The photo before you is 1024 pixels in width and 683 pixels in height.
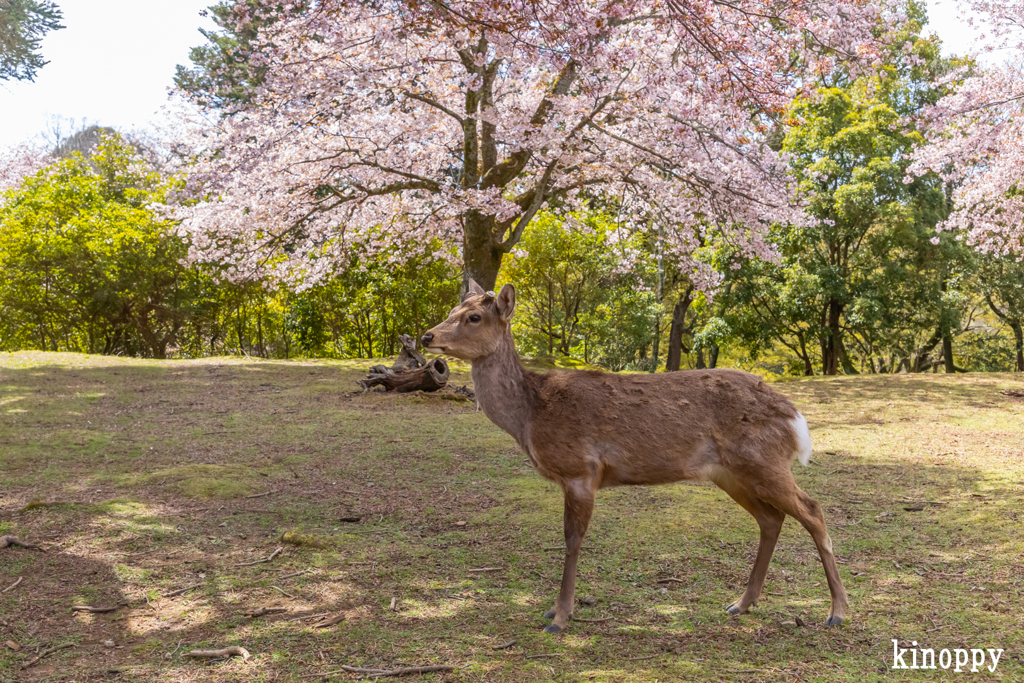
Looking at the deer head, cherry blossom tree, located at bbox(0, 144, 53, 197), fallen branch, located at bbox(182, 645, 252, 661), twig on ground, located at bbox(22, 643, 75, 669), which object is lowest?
twig on ground, located at bbox(22, 643, 75, 669)

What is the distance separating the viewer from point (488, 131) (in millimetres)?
11258

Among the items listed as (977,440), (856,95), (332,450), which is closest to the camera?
(332,450)

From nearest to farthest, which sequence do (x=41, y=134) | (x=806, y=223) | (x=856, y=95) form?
(x=806, y=223) → (x=856, y=95) → (x=41, y=134)

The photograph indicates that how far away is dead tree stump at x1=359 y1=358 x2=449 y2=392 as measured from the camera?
40.8ft

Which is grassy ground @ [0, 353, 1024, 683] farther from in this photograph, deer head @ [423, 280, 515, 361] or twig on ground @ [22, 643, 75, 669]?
deer head @ [423, 280, 515, 361]

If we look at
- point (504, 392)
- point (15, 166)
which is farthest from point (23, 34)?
point (15, 166)

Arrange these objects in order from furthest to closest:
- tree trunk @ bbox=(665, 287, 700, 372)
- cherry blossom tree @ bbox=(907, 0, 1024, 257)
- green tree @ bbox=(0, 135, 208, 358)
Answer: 1. tree trunk @ bbox=(665, 287, 700, 372)
2. green tree @ bbox=(0, 135, 208, 358)
3. cherry blossom tree @ bbox=(907, 0, 1024, 257)

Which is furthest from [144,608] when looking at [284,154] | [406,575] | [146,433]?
[284,154]

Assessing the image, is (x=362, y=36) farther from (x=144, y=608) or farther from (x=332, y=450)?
(x=144, y=608)

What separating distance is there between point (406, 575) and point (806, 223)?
10.4 metres

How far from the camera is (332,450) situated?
871 cm

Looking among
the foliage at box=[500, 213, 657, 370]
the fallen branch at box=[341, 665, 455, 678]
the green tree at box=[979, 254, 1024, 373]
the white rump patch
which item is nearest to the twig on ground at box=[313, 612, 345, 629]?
the fallen branch at box=[341, 665, 455, 678]

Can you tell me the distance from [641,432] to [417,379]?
28.3 feet

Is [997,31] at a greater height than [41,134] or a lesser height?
lesser
